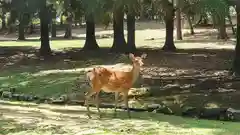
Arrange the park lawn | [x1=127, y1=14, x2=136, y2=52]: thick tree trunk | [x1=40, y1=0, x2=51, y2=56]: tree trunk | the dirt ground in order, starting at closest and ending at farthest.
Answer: the park lawn
the dirt ground
[x1=127, y1=14, x2=136, y2=52]: thick tree trunk
[x1=40, y1=0, x2=51, y2=56]: tree trunk

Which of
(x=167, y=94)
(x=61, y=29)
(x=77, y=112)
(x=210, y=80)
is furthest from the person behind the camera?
(x=61, y=29)

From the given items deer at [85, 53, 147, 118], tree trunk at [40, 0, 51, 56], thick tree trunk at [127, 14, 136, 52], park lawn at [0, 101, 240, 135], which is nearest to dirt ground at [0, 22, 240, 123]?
tree trunk at [40, 0, 51, 56]

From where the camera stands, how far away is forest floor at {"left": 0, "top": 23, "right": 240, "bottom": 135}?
947 cm

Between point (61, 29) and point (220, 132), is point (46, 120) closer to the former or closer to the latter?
point (220, 132)

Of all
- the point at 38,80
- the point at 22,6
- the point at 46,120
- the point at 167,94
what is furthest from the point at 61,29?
the point at 46,120

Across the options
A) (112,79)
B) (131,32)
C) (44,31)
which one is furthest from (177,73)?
(44,31)

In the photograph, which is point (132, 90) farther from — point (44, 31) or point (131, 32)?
point (44, 31)

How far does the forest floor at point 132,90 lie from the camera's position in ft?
31.1

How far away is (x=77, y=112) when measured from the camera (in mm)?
12406

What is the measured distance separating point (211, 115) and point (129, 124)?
330 cm

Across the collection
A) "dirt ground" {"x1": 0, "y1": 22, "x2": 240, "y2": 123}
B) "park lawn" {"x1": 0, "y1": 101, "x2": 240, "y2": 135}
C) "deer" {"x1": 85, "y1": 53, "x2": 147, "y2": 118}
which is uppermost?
"deer" {"x1": 85, "y1": 53, "x2": 147, "y2": 118}

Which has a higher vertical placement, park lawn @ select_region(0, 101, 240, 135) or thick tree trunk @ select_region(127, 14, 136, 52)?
thick tree trunk @ select_region(127, 14, 136, 52)

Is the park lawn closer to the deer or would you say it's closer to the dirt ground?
the deer

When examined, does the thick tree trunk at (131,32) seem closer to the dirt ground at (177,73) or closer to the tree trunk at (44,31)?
the dirt ground at (177,73)
